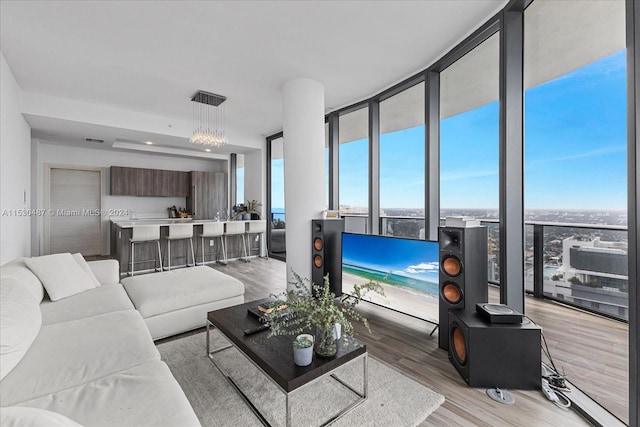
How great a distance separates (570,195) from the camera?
2.30 metres

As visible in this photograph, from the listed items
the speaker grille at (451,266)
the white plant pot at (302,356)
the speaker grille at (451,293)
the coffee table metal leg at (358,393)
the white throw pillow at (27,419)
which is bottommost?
the coffee table metal leg at (358,393)

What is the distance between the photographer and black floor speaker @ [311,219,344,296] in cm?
354

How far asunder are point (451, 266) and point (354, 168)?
2.70 meters

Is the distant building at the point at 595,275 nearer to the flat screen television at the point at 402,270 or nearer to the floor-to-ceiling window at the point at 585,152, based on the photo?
the floor-to-ceiling window at the point at 585,152

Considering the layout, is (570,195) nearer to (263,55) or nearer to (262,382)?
(262,382)

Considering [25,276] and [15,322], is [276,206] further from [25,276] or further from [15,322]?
[15,322]

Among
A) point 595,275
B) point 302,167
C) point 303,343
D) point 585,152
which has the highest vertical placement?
point 302,167

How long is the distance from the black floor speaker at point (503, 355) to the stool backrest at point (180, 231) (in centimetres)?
506

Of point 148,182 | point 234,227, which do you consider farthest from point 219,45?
point 148,182

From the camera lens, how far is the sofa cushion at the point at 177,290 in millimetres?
2506

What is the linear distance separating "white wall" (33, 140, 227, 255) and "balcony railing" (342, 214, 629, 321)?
6981mm

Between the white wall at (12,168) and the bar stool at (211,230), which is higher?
the white wall at (12,168)

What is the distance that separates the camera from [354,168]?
183 inches

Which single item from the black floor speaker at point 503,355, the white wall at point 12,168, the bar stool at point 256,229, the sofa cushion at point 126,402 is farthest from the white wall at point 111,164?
the black floor speaker at point 503,355
